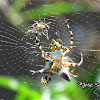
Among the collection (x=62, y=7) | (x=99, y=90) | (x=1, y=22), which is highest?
(x=1, y=22)

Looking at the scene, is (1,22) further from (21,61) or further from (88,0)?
(88,0)

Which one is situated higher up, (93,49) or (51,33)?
(51,33)

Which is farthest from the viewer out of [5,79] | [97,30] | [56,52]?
[97,30]

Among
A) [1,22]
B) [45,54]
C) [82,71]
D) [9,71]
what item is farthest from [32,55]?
[45,54]

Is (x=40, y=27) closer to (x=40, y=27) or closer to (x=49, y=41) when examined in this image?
(x=40, y=27)

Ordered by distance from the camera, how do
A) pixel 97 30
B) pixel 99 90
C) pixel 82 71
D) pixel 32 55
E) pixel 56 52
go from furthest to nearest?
1. pixel 32 55
2. pixel 97 30
3. pixel 82 71
4. pixel 99 90
5. pixel 56 52

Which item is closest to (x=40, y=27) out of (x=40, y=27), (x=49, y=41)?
(x=40, y=27)

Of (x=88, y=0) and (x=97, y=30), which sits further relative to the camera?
(x=97, y=30)

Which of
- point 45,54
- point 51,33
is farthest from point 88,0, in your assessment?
point 45,54
